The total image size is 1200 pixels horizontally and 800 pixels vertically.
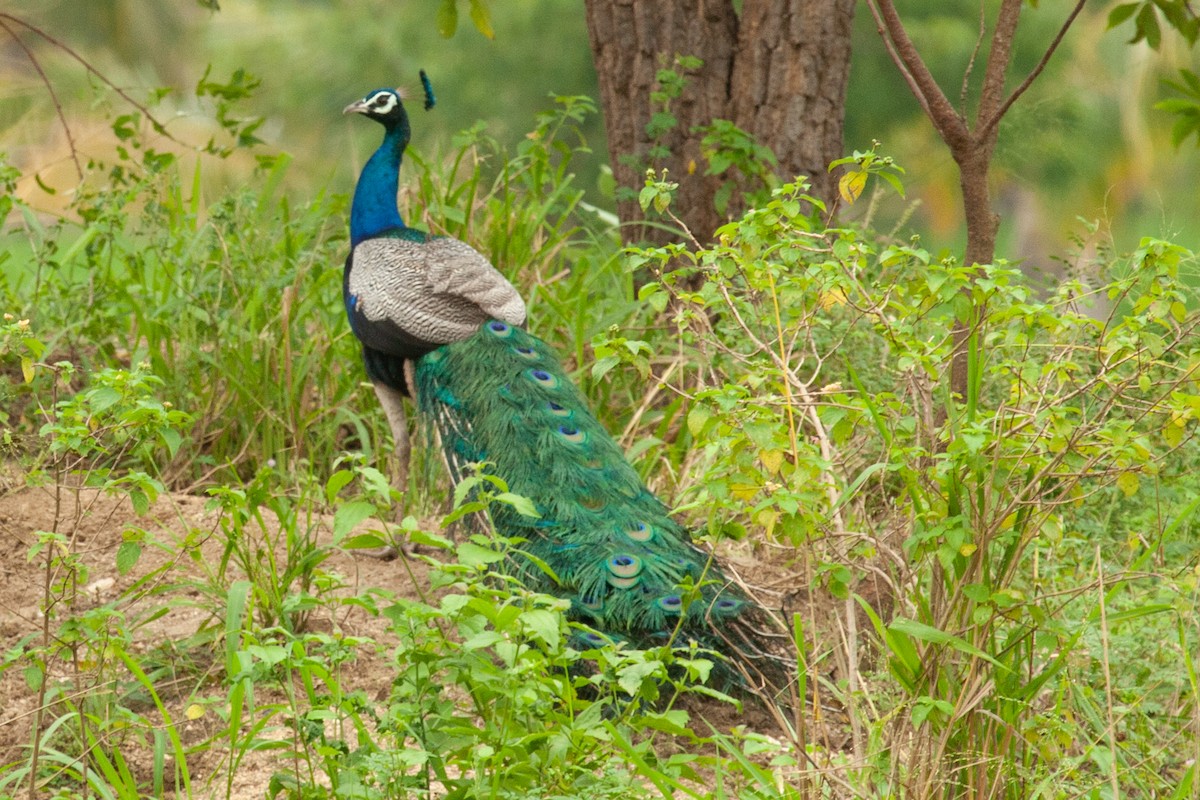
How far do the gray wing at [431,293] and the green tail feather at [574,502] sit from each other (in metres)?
0.07

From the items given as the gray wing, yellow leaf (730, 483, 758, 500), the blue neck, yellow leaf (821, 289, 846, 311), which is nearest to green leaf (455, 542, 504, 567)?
yellow leaf (730, 483, 758, 500)

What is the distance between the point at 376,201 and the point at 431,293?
65cm

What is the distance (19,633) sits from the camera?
3.18 m

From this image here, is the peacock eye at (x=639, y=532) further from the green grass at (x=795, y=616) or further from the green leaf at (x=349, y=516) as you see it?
the green leaf at (x=349, y=516)

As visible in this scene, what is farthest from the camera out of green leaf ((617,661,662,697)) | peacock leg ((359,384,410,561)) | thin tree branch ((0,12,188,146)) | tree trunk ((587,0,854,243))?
tree trunk ((587,0,854,243))

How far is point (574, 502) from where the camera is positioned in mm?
3393

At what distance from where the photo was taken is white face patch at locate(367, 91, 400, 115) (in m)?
4.88

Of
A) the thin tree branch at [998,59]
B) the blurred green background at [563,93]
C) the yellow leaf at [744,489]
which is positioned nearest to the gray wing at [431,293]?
the blurred green background at [563,93]

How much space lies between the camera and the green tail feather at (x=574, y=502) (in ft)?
9.80

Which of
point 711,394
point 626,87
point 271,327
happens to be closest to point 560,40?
point 626,87

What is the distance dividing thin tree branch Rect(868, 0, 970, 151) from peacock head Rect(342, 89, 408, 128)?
249cm

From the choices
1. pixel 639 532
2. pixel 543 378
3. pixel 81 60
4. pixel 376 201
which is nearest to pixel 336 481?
pixel 639 532

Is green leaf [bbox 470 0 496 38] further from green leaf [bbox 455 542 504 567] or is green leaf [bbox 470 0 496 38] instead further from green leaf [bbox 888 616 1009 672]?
green leaf [bbox 888 616 1009 672]

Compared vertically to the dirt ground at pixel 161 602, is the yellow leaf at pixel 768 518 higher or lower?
higher
